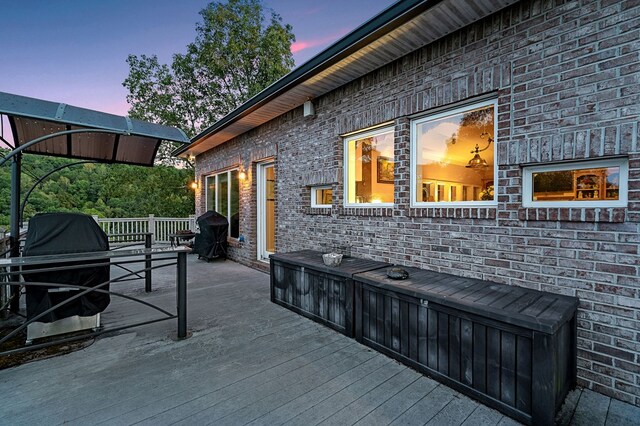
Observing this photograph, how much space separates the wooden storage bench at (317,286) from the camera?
2.98 m

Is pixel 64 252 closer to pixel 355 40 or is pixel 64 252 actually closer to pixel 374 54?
pixel 355 40

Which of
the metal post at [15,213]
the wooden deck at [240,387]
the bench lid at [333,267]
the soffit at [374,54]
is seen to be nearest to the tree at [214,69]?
the soffit at [374,54]

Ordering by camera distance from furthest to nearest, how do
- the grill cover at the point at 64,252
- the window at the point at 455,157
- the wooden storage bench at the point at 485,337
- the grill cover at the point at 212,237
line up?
the grill cover at the point at 212,237, the window at the point at 455,157, the grill cover at the point at 64,252, the wooden storage bench at the point at 485,337

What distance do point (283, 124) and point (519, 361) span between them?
15.9ft

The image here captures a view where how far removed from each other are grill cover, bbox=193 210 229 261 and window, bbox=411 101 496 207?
214 inches

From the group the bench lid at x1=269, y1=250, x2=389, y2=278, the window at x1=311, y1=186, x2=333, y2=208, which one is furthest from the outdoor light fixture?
the window at x1=311, y1=186, x2=333, y2=208

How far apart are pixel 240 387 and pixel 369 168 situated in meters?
2.95

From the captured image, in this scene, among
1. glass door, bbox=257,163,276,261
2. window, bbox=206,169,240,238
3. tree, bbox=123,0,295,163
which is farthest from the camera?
tree, bbox=123,0,295,163

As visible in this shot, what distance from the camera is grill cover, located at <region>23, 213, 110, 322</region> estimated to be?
8.53 feet

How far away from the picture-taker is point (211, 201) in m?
8.86

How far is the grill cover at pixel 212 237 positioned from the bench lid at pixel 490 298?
17.3ft

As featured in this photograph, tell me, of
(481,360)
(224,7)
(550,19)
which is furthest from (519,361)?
(224,7)

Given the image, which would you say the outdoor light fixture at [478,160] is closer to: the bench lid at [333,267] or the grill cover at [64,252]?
the bench lid at [333,267]

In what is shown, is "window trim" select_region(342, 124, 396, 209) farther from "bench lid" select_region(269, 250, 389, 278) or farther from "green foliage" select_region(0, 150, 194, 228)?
"green foliage" select_region(0, 150, 194, 228)
